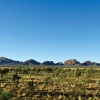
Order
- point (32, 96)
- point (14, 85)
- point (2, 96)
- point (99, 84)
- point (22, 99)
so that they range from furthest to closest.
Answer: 1. point (99, 84)
2. point (14, 85)
3. point (32, 96)
4. point (22, 99)
5. point (2, 96)

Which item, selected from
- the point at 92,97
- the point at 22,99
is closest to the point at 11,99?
the point at 22,99

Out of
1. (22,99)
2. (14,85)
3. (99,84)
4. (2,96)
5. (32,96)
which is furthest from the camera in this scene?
(99,84)

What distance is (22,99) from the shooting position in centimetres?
2423

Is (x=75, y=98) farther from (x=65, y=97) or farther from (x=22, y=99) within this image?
(x=22, y=99)

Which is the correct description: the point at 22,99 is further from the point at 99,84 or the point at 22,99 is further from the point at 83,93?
the point at 99,84


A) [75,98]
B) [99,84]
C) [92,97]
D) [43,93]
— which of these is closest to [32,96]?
[43,93]

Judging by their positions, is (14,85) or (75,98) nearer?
(75,98)

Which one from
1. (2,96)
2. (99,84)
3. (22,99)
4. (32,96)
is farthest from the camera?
(99,84)

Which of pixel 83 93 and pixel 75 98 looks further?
pixel 83 93

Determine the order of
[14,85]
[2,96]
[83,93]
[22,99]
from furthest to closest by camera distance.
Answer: [14,85]
[83,93]
[22,99]
[2,96]

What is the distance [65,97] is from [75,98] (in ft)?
3.30

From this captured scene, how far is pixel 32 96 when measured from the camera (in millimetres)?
26016

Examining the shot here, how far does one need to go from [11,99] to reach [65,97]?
5346mm

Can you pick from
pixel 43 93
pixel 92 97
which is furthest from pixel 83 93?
pixel 43 93
